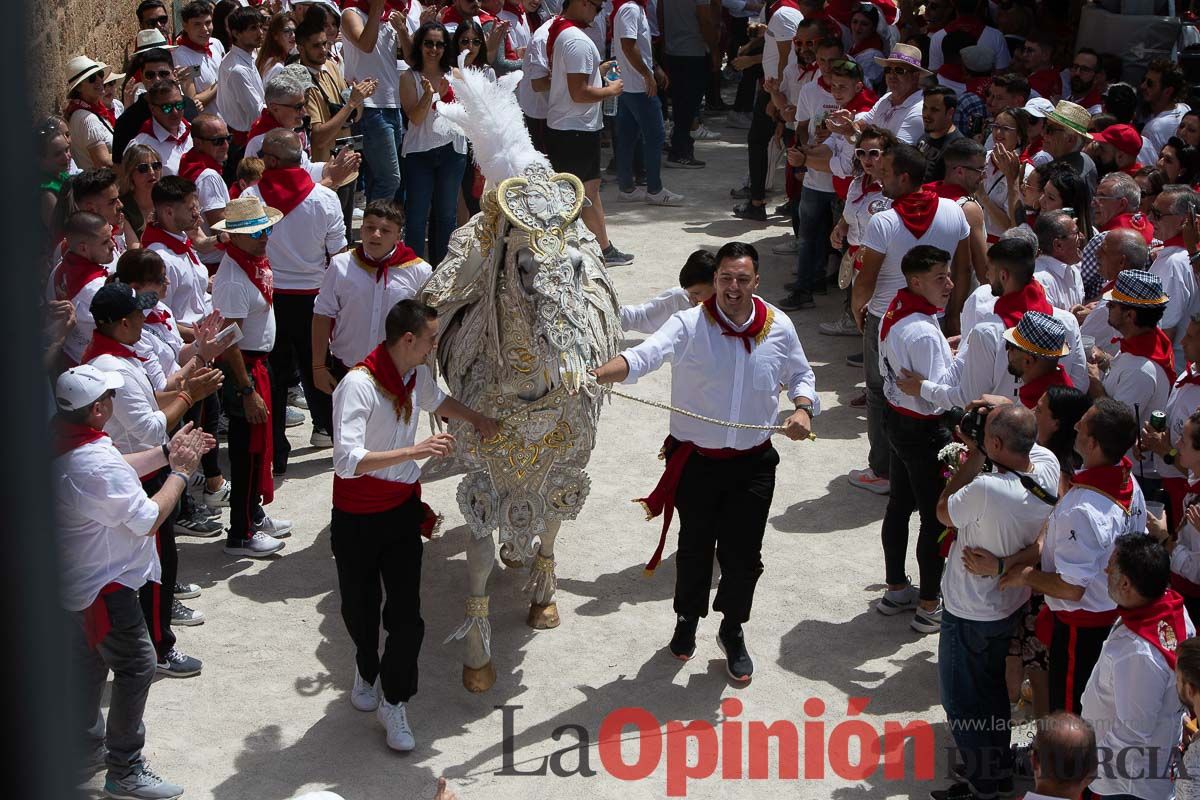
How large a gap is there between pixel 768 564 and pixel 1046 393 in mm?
2155

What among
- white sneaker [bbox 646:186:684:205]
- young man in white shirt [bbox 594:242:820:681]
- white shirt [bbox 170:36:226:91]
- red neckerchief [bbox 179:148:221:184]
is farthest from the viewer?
white sneaker [bbox 646:186:684:205]

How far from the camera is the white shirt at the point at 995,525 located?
4.98 m

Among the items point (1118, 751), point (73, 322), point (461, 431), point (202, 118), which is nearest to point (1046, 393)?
point (1118, 751)

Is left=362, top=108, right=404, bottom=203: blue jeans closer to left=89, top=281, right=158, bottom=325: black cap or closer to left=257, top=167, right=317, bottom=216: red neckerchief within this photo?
left=257, top=167, right=317, bottom=216: red neckerchief

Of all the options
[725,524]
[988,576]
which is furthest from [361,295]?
[988,576]

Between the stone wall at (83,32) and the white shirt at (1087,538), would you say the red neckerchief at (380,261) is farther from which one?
the white shirt at (1087,538)

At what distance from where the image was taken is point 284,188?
7.81 metres

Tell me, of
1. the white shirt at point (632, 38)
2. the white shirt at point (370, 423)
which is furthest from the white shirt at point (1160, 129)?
the white shirt at point (370, 423)

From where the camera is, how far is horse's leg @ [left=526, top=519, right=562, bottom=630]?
21.3ft

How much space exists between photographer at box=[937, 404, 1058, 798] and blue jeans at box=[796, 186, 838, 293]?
551 centimetres

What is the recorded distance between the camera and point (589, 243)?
645 centimetres

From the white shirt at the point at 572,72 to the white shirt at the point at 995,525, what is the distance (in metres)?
6.70

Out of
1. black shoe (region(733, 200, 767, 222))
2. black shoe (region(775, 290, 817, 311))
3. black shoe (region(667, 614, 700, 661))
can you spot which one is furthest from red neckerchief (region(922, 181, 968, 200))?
black shoe (region(733, 200, 767, 222))

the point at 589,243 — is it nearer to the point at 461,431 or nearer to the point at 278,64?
the point at 461,431
